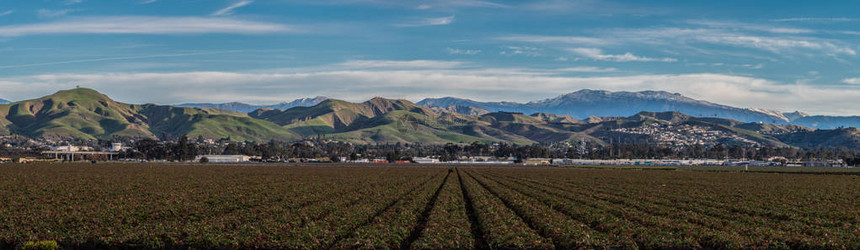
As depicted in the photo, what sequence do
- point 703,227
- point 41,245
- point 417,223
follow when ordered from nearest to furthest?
point 41,245 < point 703,227 < point 417,223

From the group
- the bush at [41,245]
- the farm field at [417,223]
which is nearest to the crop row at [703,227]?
the farm field at [417,223]

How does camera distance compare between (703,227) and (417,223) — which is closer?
(703,227)

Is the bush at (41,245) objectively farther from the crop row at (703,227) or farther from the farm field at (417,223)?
the crop row at (703,227)

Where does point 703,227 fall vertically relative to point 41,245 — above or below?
below

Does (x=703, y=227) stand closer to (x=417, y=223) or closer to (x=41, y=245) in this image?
(x=417, y=223)

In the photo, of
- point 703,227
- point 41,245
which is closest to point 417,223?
point 703,227

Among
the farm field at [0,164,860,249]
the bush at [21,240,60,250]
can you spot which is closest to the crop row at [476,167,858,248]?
the farm field at [0,164,860,249]

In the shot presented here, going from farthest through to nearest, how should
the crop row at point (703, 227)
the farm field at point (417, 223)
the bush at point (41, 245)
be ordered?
1. the crop row at point (703, 227)
2. the farm field at point (417, 223)
3. the bush at point (41, 245)

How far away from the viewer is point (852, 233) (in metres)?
31.2

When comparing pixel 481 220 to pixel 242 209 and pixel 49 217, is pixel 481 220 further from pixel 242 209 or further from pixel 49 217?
pixel 49 217

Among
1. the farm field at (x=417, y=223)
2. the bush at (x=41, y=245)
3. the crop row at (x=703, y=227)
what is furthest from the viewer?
the crop row at (x=703, y=227)

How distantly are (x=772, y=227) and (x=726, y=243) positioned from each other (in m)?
7.83

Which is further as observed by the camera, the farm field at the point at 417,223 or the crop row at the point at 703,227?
the crop row at the point at 703,227

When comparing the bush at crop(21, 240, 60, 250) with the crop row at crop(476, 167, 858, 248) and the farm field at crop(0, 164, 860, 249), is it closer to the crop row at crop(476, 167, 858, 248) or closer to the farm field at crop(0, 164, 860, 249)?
the farm field at crop(0, 164, 860, 249)
